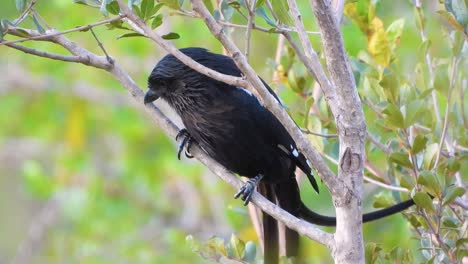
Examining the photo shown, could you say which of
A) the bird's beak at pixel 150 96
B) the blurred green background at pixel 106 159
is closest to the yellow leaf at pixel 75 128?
the blurred green background at pixel 106 159

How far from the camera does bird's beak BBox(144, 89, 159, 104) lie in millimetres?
3292

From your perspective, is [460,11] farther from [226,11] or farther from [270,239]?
[270,239]

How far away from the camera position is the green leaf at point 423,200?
254cm

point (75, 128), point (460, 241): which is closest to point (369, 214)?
point (460, 241)

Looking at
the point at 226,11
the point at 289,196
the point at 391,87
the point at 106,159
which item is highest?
the point at 106,159

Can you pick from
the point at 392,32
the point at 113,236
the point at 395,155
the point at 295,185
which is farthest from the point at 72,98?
the point at 395,155

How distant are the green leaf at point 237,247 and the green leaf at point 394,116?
622 mm

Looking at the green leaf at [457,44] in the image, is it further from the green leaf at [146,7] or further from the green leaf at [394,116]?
the green leaf at [146,7]

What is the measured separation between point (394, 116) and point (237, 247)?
0.67 meters

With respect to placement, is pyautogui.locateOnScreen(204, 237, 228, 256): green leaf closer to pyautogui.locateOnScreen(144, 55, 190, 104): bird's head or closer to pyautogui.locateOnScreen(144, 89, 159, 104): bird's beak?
pyautogui.locateOnScreen(144, 89, 159, 104): bird's beak

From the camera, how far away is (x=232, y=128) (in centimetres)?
351

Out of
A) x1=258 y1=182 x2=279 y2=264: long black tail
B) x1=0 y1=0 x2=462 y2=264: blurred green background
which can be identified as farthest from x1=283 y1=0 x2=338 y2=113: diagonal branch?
x1=0 y1=0 x2=462 y2=264: blurred green background

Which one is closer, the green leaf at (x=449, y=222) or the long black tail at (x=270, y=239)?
the green leaf at (x=449, y=222)

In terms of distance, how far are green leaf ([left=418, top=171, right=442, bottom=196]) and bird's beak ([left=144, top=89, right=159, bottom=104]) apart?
44.0 inches
